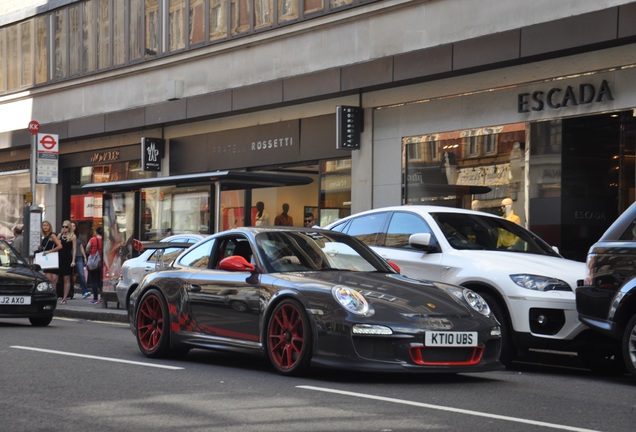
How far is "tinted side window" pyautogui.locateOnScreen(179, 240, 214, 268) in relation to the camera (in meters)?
10.9

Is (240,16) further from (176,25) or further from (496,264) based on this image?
(496,264)

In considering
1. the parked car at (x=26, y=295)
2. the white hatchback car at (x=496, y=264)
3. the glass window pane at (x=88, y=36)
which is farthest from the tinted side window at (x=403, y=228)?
the glass window pane at (x=88, y=36)

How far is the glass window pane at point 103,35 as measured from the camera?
97.7 ft

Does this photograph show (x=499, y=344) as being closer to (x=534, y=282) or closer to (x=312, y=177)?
(x=534, y=282)

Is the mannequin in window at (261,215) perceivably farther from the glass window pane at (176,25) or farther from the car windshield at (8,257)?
the car windshield at (8,257)

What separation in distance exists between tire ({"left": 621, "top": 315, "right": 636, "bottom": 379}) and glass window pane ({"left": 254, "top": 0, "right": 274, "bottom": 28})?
1572 centimetres

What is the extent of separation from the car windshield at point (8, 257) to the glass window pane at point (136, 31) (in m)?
11.2

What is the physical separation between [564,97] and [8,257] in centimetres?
927

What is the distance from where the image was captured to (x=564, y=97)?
17875 mm

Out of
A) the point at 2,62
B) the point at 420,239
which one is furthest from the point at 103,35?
the point at 420,239

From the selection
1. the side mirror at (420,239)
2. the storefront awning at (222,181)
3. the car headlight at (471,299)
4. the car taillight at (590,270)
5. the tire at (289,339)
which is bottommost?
the tire at (289,339)

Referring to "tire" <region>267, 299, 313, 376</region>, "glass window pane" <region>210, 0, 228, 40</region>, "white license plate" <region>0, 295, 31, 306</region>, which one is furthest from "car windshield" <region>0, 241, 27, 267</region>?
"glass window pane" <region>210, 0, 228, 40</region>

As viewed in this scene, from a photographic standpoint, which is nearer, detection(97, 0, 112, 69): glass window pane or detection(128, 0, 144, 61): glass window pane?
detection(128, 0, 144, 61): glass window pane

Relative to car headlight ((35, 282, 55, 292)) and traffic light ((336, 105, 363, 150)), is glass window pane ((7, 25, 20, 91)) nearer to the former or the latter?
traffic light ((336, 105, 363, 150))
